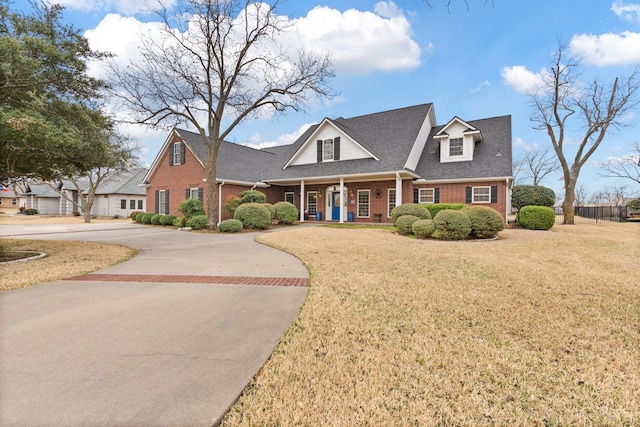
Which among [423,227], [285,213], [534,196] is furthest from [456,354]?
[534,196]

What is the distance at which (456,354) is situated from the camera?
2902mm

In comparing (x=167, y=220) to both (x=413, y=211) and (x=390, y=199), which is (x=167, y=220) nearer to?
(x=390, y=199)

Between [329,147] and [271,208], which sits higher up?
[329,147]

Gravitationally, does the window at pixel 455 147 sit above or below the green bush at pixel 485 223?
above

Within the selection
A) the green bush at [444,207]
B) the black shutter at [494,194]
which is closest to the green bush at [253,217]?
the green bush at [444,207]

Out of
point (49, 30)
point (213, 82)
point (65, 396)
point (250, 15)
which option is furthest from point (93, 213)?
point (65, 396)

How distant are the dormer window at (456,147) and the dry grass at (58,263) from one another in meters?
17.9

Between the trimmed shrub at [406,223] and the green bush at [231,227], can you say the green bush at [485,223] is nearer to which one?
the trimmed shrub at [406,223]

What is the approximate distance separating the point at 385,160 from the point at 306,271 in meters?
13.0

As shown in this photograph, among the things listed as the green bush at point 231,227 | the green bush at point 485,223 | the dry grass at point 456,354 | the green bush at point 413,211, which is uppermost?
the green bush at point 413,211

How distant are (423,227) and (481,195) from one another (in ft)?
25.2

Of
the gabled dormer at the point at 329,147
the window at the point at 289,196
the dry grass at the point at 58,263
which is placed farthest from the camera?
the window at the point at 289,196

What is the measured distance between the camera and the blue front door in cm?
2106

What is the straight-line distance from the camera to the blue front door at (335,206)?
2106 cm
